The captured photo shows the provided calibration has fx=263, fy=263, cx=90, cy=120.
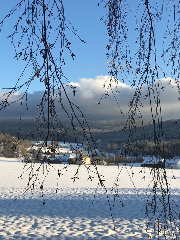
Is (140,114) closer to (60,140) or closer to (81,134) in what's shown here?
(81,134)

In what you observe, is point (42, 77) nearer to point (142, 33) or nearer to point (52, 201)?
point (142, 33)

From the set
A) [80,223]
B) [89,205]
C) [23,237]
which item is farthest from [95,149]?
[89,205]

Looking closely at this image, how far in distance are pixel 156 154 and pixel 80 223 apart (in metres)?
7.31

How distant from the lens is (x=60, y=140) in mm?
1355

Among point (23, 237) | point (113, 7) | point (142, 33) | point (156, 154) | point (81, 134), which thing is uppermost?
point (113, 7)

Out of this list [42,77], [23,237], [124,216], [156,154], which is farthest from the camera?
[124,216]

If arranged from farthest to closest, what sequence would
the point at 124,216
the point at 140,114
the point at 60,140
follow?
the point at 124,216
the point at 140,114
the point at 60,140

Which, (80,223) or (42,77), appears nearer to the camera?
(42,77)

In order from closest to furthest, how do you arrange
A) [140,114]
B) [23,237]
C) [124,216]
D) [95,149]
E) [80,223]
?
[95,149], [140,114], [23,237], [80,223], [124,216]

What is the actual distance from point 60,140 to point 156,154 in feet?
2.09

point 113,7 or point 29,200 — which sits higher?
point 113,7

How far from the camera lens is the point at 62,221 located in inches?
334

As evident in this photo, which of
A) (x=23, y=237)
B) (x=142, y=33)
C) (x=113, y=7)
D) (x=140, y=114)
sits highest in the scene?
(x=113, y=7)

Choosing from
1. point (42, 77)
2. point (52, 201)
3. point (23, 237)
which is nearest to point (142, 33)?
point (42, 77)
